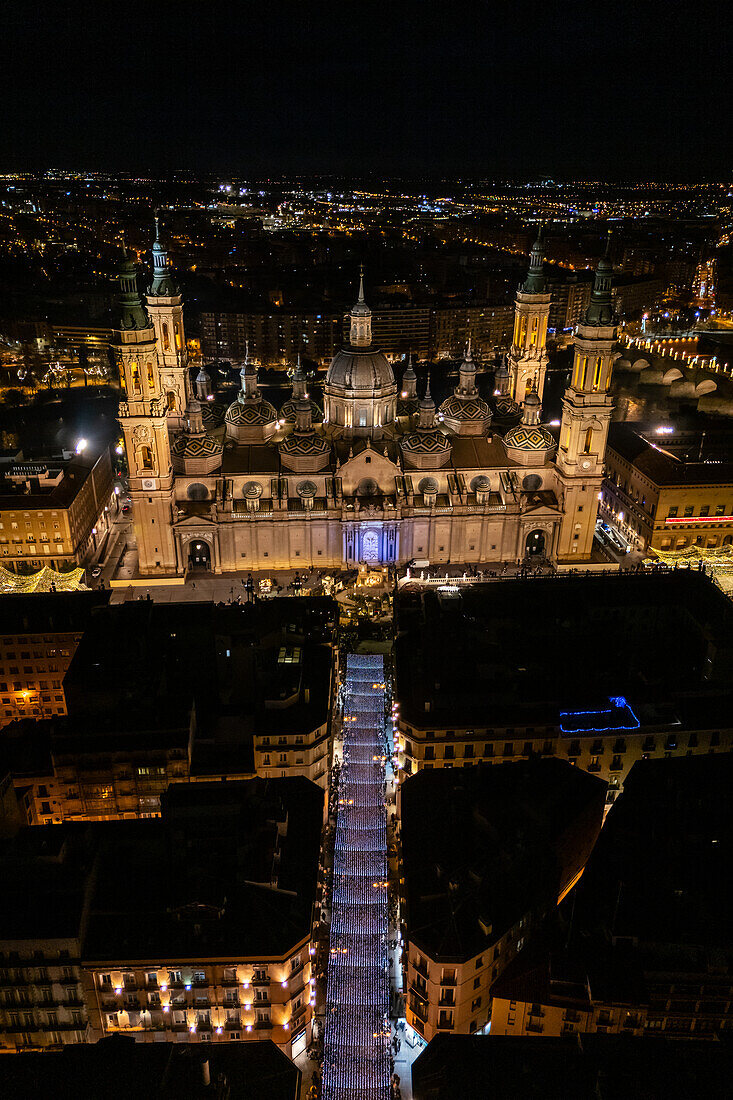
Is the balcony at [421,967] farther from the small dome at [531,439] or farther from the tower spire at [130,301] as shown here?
the tower spire at [130,301]

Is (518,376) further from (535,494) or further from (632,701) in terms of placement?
(632,701)

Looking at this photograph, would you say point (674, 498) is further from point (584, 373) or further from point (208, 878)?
point (208, 878)

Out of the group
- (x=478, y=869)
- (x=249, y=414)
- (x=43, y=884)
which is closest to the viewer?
(x=43, y=884)

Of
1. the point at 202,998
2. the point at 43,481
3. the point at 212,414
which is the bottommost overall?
the point at 202,998

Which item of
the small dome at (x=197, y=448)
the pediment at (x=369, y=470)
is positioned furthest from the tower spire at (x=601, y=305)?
the small dome at (x=197, y=448)

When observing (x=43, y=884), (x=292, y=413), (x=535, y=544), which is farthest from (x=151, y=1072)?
(x=292, y=413)
